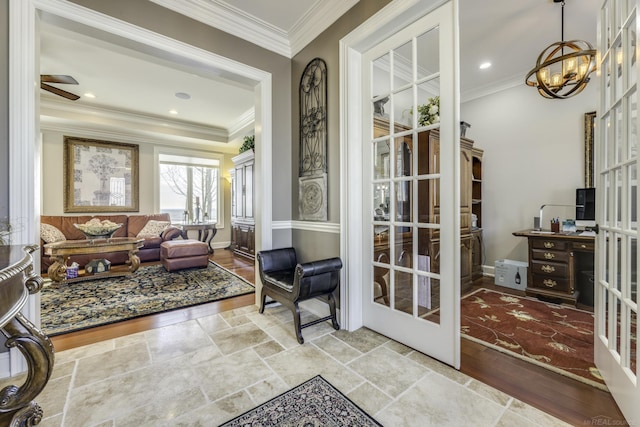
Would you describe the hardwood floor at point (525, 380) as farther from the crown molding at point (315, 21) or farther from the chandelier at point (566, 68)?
the crown molding at point (315, 21)

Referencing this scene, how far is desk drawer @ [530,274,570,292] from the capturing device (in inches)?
117

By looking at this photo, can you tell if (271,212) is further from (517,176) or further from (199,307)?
(517,176)

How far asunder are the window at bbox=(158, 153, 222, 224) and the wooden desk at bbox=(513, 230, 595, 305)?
6786mm

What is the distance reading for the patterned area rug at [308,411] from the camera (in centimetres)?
137

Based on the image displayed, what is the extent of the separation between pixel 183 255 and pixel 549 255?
521cm

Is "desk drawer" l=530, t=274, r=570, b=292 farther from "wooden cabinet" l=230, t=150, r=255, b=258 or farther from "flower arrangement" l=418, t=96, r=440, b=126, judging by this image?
"wooden cabinet" l=230, t=150, r=255, b=258

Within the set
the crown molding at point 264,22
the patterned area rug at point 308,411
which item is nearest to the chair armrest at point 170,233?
the crown molding at point 264,22

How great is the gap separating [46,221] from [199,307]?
4.24m

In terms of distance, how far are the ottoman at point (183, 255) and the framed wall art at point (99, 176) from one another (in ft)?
7.37

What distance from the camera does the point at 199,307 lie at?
117 inches

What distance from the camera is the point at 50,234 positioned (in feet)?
15.2

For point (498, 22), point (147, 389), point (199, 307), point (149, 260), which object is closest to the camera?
point (147, 389)

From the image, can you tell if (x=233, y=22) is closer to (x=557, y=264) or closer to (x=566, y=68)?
(x=566, y=68)

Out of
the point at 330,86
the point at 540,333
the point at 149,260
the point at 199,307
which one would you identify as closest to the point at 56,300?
the point at 199,307
